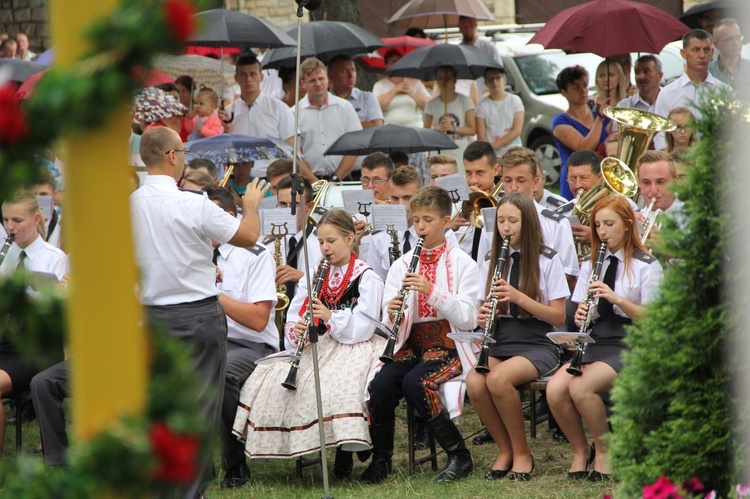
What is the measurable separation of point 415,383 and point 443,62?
17.5 feet

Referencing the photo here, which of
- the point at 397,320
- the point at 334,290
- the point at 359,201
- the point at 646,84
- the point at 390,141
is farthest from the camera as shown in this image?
the point at 646,84

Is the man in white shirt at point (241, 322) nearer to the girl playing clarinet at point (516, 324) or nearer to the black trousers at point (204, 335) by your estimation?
the black trousers at point (204, 335)

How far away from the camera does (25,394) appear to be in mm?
6367

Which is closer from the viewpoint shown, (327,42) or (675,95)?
(675,95)

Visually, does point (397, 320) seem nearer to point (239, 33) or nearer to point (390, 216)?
point (390, 216)

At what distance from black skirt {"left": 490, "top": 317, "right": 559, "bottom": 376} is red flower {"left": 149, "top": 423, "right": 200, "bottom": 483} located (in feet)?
14.7

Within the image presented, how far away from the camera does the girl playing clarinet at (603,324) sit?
5.50 meters

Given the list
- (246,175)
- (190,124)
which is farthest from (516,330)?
(190,124)

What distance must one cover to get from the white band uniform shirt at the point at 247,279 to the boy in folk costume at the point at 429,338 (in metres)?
0.72

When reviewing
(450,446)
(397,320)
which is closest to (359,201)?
(397,320)

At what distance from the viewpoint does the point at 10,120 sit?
1.48 m

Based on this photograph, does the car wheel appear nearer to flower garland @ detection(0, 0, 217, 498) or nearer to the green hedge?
the green hedge

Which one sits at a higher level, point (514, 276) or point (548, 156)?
point (514, 276)

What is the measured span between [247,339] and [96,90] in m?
5.08
